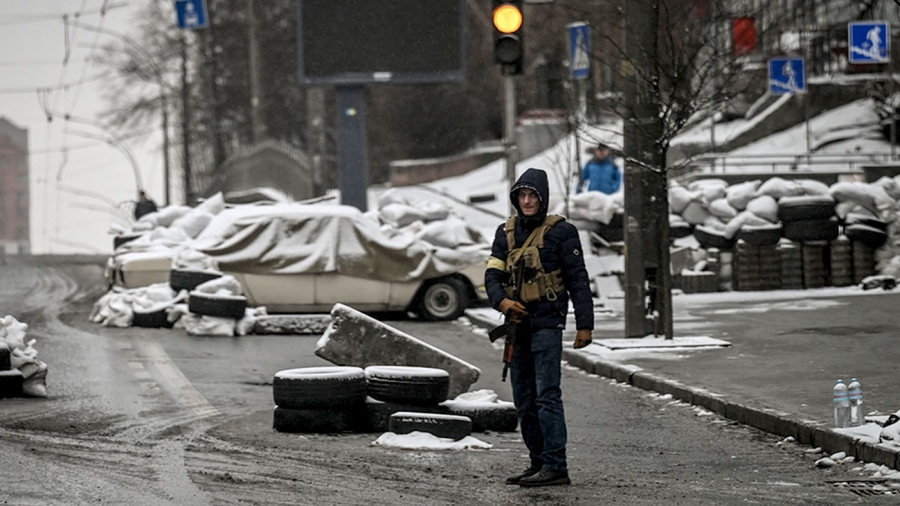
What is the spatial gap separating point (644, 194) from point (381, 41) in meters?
15.3

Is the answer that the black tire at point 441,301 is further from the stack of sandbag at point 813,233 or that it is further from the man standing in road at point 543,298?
the man standing in road at point 543,298

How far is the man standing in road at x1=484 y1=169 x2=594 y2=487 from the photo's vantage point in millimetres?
8766

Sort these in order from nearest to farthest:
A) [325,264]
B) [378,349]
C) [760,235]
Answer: [378,349] < [325,264] < [760,235]

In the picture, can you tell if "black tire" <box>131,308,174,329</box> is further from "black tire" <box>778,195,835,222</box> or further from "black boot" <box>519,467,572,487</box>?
"black boot" <box>519,467,572,487</box>

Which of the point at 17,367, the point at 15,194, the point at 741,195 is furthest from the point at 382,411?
the point at 15,194

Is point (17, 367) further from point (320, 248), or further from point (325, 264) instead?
point (320, 248)

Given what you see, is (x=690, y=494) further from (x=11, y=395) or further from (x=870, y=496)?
(x=11, y=395)

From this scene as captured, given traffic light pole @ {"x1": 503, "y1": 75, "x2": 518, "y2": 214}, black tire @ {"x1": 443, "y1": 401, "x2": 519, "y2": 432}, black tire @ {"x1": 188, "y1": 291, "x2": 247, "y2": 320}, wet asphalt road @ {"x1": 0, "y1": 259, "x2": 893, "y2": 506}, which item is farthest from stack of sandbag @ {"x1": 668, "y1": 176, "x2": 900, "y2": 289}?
black tire @ {"x1": 443, "y1": 401, "x2": 519, "y2": 432}

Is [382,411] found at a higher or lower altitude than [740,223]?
lower

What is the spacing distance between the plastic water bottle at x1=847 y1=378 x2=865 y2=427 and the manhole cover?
4.36 ft

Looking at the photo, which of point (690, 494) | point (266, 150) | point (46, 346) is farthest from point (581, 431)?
point (266, 150)

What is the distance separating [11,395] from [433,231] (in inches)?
445

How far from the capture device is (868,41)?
1340 inches

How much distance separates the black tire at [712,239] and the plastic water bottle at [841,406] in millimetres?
15286
